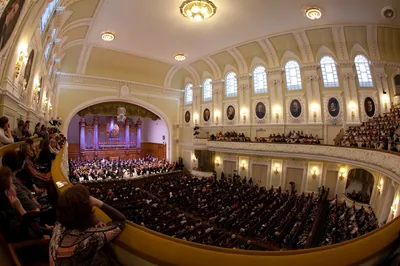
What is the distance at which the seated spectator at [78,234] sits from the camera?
1.24 m

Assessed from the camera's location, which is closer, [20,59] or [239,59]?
[20,59]

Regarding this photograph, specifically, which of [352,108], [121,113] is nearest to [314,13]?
[352,108]

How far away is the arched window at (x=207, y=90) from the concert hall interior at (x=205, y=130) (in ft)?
0.39

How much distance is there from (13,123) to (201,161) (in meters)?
16.3

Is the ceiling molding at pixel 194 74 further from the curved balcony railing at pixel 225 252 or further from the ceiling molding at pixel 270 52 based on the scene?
the curved balcony railing at pixel 225 252

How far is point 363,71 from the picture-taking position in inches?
616

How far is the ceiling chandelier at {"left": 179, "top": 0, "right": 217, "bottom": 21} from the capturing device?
1190 centimetres

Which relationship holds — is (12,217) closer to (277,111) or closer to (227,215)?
(227,215)

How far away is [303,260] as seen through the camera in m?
1.27

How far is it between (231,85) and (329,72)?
8.35 meters

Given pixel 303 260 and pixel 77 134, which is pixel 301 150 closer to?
pixel 303 260

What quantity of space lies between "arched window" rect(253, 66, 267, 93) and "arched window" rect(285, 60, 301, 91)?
192 centimetres

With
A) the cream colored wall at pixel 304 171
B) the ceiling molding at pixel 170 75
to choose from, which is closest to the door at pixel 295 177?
the cream colored wall at pixel 304 171

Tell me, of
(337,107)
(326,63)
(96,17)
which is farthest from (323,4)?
(96,17)
